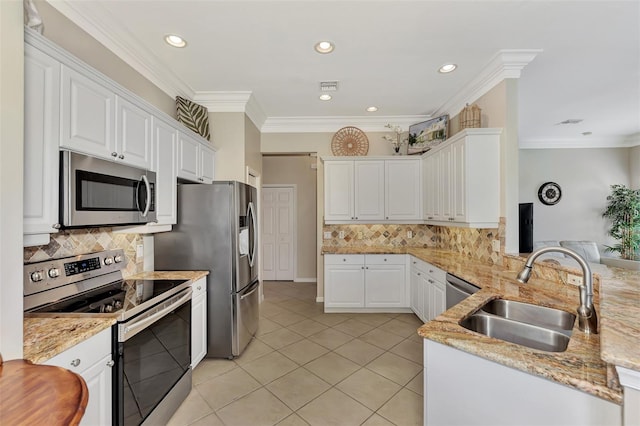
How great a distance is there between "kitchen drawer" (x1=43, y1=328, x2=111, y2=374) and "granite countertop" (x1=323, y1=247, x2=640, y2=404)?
1587 mm

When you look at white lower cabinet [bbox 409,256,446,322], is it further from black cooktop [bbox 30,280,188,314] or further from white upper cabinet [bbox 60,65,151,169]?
white upper cabinet [bbox 60,65,151,169]

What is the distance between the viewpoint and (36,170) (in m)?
1.26

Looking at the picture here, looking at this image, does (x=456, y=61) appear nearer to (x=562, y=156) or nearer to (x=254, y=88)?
(x=254, y=88)

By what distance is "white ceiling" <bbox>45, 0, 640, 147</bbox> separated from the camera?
1.97 metres

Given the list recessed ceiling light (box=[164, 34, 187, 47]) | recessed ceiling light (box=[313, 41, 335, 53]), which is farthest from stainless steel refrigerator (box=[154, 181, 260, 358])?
recessed ceiling light (box=[313, 41, 335, 53])

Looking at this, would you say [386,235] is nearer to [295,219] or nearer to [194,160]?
[295,219]

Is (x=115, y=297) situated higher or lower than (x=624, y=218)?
lower

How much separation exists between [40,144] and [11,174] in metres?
0.28

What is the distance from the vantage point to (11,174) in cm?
108

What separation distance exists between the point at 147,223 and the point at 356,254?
2.60 meters

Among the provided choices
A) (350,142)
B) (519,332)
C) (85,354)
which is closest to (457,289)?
(519,332)

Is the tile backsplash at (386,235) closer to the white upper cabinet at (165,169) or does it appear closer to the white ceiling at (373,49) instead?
the white ceiling at (373,49)

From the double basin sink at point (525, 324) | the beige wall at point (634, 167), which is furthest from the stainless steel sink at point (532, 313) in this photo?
the beige wall at point (634, 167)

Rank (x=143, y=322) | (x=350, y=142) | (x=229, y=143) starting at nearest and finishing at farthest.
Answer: (x=143, y=322) < (x=229, y=143) < (x=350, y=142)
